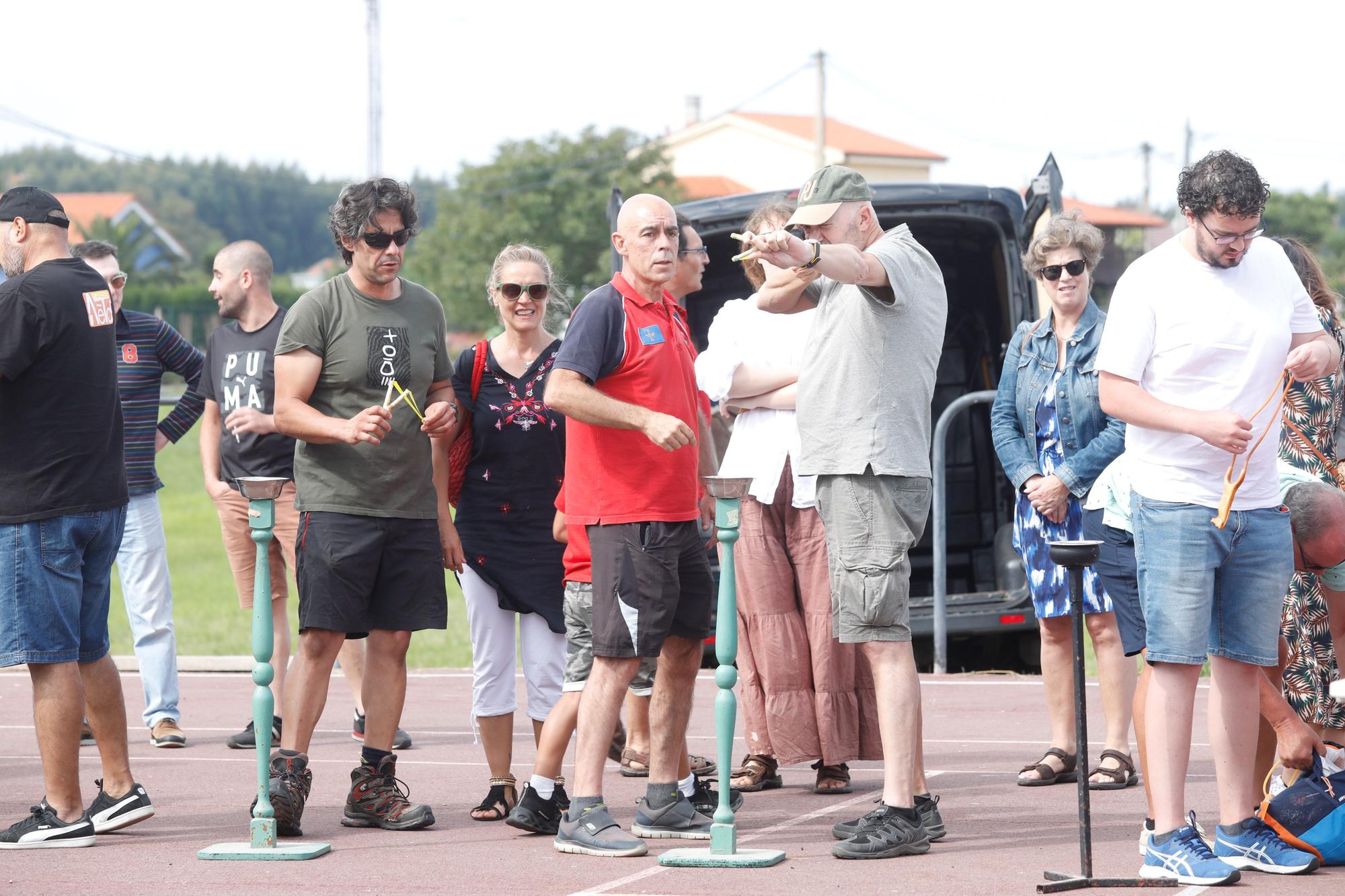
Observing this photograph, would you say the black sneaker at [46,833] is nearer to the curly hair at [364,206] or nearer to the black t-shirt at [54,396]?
the black t-shirt at [54,396]

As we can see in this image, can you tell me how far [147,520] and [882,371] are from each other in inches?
173

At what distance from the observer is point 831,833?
5297 mm

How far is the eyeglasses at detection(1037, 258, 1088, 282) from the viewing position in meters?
6.12

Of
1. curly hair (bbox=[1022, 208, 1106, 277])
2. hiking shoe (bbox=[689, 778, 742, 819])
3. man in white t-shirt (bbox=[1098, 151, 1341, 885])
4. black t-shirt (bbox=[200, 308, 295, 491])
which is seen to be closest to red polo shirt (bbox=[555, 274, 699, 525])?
hiking shoe (bbox=[689, 778, 742, 819])

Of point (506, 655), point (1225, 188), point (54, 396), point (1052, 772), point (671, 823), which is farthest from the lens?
point (1052, 772)

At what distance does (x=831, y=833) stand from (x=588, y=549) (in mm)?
1278

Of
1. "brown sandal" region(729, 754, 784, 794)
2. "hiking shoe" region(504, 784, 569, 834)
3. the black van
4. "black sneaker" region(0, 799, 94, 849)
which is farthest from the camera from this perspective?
the black van

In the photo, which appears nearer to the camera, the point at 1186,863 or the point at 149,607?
the point at 1186,863

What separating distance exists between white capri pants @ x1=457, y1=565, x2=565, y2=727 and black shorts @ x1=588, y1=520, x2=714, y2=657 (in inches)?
34.1

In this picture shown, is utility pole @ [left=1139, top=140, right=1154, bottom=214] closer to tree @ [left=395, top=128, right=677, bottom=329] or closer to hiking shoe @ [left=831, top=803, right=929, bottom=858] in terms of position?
tree @ [left=395, top=128, right=677, bottom=329]

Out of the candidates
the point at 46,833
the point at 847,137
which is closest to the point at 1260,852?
the point at 46,833

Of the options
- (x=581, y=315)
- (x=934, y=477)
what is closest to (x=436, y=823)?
(x=581, y=315)

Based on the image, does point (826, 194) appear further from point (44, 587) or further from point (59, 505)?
point (44, 587)

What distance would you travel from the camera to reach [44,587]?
530 cm
